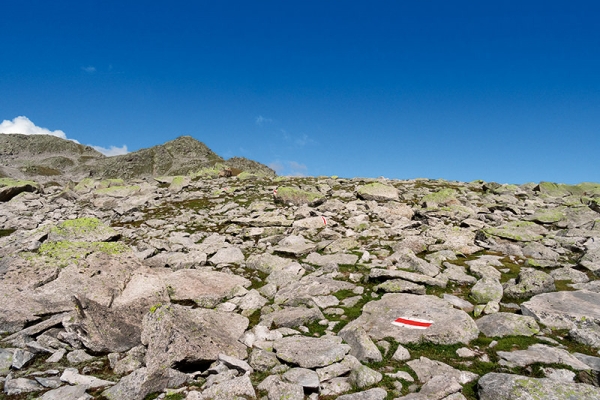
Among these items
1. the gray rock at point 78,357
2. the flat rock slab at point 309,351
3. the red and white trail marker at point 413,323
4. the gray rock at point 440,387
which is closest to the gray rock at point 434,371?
the gray rock at point 440,387

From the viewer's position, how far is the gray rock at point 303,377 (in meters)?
8.20

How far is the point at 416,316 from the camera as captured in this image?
11.6m

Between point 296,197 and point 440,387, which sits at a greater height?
point 296,197

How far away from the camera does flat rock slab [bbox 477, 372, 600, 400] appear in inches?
284

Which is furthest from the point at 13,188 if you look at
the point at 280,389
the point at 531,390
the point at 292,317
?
the point at 531,390

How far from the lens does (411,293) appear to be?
14023 mm

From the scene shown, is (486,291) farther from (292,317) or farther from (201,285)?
(201,285)

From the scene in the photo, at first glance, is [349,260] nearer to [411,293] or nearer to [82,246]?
[411,293]

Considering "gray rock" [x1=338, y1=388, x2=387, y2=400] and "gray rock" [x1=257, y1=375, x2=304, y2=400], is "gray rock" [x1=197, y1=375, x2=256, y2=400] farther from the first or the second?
"gray rock" [x1=338, y1=388, x2=387, y2=400]

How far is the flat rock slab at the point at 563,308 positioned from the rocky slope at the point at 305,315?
72 mm

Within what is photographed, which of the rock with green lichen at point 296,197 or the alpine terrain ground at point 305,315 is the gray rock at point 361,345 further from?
the rock with green lichen at point 296,197

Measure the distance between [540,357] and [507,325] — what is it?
182 cm

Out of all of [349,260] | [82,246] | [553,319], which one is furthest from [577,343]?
[82,246]

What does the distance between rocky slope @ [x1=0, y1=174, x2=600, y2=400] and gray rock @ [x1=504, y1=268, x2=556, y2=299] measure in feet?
0.23
